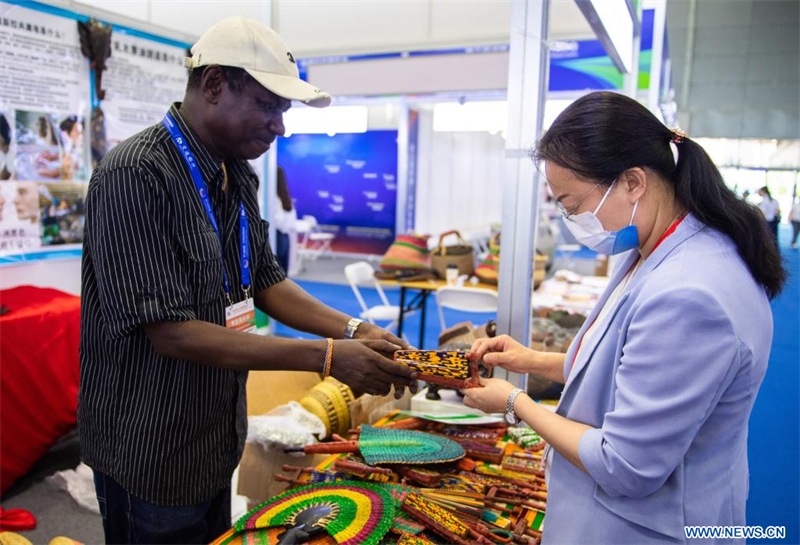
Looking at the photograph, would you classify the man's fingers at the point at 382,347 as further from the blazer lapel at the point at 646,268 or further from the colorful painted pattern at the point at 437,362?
the blazer lapel at the point at 646,268

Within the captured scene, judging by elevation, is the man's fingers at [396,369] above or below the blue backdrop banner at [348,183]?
below

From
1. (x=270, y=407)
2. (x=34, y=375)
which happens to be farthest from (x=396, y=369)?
(x=34, y=375)

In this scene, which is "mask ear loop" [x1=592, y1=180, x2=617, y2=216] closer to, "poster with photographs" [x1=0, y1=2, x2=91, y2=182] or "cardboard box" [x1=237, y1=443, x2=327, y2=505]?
"cardboard box" [x1=237, y1=443, x2=327, y2=505]

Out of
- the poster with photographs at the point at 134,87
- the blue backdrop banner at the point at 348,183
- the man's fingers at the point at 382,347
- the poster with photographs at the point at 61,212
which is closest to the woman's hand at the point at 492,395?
the man's fingers at the point at 382,347

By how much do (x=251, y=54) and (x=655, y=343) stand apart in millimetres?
1194

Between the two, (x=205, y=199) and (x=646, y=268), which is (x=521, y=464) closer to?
(x=646, y=268)

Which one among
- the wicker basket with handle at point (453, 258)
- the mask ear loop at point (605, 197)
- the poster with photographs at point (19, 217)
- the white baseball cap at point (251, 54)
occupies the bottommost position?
the wicker basket with handle at point (453, 258)

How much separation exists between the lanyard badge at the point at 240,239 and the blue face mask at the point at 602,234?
94 cm

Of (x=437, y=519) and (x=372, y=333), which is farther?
(x=372, y=333)

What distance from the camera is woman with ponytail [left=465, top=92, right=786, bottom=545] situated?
1.08 metres

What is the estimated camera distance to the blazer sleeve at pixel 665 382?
1066 millimetres

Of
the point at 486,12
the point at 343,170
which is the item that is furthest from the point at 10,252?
the point at 343,170

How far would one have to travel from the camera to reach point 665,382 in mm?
1087

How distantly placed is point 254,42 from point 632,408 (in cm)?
126
